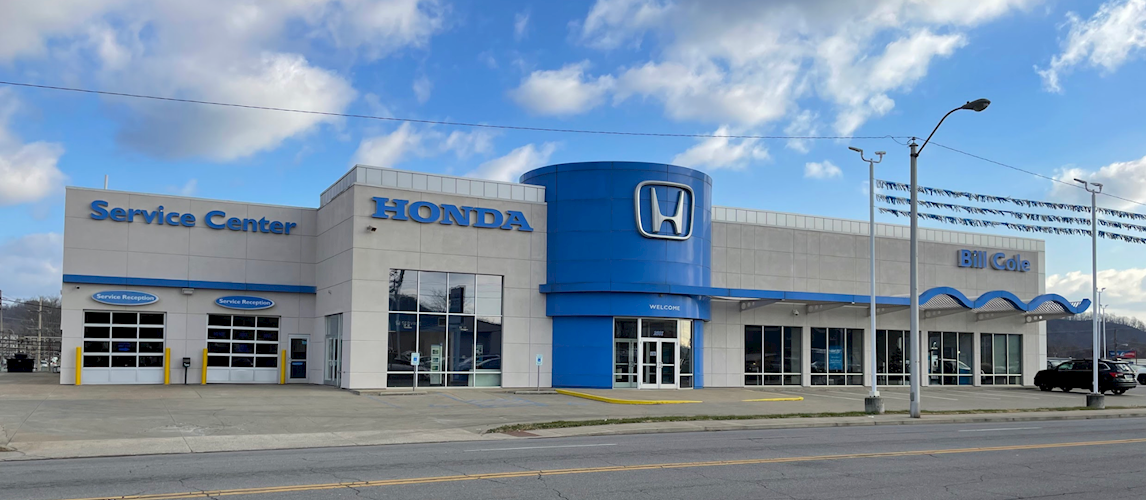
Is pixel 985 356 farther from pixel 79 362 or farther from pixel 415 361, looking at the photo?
pixel 79 362

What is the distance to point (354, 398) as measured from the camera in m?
27.6

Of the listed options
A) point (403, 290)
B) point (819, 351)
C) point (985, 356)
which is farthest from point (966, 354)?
point (403, 290)

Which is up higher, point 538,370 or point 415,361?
point 415,361

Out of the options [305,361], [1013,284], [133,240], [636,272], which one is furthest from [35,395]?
[1013,284]

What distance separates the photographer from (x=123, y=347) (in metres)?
32.3

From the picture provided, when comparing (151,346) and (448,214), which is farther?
(151,346)

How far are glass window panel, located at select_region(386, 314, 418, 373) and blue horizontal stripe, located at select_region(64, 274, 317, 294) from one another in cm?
582

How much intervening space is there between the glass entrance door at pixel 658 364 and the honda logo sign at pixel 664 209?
411 centimetres

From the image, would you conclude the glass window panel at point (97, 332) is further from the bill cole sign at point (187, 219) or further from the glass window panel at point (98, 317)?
the bill cole sign at point (187, 219)

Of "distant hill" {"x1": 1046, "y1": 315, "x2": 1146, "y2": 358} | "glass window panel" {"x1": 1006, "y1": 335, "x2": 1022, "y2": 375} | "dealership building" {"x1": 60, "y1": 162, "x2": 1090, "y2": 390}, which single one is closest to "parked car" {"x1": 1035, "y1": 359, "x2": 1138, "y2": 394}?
"glass window panel" {"x1": 1006, "y1": 335, "x2": 1022, "y2": 375}

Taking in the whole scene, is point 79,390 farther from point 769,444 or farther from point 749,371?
point 749,371

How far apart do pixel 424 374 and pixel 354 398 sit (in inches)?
167

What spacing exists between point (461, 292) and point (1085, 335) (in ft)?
545

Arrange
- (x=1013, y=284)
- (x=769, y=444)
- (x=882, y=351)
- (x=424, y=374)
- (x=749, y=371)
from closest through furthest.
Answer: (x=769, y=444)
(x=424, y=374)
(x=749, y=371)
(x=882, y=351)
(x=1013, y=284)
